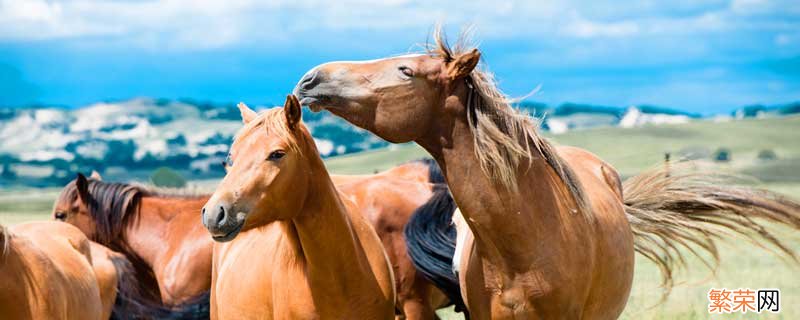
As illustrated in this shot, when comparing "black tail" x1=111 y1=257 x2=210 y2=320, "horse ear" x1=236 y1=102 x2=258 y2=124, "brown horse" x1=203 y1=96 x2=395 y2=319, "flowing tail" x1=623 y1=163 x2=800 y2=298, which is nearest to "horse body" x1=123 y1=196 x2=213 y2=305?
"black tail" x1=111 y1=257 x2=210 y2=320

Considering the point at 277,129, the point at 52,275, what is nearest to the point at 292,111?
the point at 277,129

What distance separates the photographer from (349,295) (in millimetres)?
4707

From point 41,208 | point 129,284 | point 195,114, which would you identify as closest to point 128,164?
point 195,114

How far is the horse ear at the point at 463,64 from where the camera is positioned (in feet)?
13.2

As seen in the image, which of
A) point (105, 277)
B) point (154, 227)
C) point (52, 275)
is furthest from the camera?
point (154, 227)

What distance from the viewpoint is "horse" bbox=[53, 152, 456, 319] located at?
671cm

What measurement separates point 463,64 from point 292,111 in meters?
0.79

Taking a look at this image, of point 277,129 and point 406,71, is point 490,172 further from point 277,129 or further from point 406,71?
point 277,129

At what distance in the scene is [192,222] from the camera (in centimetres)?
780

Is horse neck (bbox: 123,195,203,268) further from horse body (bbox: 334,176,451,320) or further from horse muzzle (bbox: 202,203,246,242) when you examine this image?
horse muzzle (bbox: 202,203,246,242)

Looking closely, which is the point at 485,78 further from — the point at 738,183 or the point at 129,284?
the point at 129,284

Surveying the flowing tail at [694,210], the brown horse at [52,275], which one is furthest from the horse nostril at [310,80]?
the flowing tail at [694,210]

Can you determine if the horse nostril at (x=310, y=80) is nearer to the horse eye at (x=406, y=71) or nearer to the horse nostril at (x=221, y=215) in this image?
the horse eye at (x=406, y=71)

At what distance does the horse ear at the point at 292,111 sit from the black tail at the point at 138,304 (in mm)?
2901
